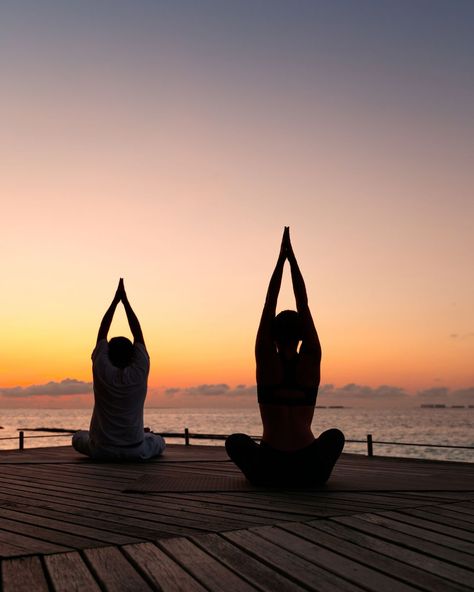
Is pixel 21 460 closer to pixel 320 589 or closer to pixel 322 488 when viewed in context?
pixel 322 488

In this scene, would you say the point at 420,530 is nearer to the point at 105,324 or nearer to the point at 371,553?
the point at 371,553

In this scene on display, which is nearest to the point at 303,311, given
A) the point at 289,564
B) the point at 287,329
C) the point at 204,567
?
the point at 287,329

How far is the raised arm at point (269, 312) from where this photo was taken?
494cm

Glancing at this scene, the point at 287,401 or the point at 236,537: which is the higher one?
the point at 287,401

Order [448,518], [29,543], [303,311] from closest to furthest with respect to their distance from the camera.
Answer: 1. [29,543]
2. [448,518]
3. [303,311]

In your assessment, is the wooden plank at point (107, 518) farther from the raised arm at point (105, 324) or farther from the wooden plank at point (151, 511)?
the raised arm at point (105, 324)

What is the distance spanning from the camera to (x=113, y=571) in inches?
103

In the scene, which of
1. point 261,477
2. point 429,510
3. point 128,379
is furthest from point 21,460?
point 429,510

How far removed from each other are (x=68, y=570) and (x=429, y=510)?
231 cm

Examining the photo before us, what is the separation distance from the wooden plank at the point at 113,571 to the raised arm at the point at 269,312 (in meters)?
2.24

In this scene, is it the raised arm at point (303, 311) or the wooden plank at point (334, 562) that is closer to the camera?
the wooden plank at point (334, 562)

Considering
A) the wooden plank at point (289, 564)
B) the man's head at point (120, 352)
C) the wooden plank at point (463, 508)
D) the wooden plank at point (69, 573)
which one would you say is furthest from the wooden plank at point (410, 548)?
the man's head at point (120, 352)

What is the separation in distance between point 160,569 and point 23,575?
20.8 inches

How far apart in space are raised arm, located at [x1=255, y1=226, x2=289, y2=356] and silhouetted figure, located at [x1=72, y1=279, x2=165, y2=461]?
318 centimetres
